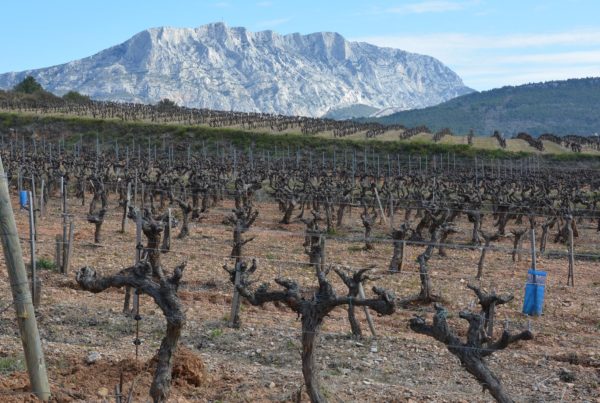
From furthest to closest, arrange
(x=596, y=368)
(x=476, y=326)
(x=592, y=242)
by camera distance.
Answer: (x=592, y=242), (x=596, y=368), (x=476, y=326)

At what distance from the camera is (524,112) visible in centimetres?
16500

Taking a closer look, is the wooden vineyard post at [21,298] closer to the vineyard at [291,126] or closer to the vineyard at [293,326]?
the vineyard at [293,326]

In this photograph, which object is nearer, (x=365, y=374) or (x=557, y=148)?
(x=365, y=374)

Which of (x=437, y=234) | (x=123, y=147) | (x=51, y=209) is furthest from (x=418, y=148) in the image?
(x=437, y=234)

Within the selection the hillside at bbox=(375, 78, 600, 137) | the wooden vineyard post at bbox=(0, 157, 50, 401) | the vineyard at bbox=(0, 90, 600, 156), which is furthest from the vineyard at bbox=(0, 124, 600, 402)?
the hillside at bbox=(375, 78, 600, 137)

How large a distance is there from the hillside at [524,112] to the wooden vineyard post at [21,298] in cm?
14581

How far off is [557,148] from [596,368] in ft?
213

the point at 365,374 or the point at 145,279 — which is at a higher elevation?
the point at 145,279

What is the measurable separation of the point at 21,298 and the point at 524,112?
6581 inches

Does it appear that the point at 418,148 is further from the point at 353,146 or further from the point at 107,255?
the point at 107,255

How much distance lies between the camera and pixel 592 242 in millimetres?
26891

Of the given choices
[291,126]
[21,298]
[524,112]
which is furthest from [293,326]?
[524,112]

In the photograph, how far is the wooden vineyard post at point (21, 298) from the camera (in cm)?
750

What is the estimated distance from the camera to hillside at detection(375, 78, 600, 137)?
155 meters
